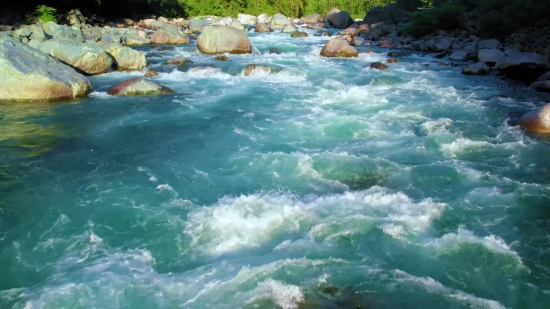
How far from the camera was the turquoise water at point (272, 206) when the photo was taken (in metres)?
4.87

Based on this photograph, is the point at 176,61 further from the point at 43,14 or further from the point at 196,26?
the point at 196,26

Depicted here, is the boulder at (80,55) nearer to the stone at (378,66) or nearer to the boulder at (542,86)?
the stone at (378,66)

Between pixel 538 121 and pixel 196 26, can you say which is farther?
pixel 196 26

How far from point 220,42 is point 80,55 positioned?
815 cm

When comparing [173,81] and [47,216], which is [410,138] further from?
[173,81]

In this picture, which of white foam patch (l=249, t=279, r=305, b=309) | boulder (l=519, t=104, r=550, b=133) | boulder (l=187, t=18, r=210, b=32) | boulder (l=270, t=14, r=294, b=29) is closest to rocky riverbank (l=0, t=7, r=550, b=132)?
boulder (l=187, t=18, r=210, b=32)

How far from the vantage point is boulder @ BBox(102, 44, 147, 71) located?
1684 centimetres

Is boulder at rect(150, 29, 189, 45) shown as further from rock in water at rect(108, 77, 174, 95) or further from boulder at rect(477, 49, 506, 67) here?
boulder at rect(477, 49, 506, 67)

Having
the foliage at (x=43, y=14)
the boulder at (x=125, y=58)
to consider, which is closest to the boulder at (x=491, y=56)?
the boulder at (x=125, y=58)

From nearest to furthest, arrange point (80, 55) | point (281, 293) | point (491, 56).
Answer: point (281, 293)
point (80, 55)
point (491, 56)

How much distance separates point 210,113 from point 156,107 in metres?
1.68

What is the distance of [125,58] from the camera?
55.3 ft

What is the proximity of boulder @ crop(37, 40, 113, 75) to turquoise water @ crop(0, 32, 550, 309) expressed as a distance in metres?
3.48

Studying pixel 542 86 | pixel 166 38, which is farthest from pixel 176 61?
pixel 542 86
